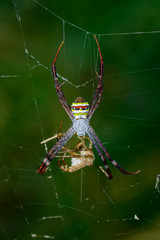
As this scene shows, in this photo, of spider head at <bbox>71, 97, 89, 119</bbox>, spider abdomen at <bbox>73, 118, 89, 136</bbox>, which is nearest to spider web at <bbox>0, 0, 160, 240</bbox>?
spider abdomen at <bbox>73, 118, 89, 136</bbox>

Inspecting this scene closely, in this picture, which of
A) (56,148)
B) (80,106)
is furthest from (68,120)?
(80,106)

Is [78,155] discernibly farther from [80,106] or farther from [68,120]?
[80,106]

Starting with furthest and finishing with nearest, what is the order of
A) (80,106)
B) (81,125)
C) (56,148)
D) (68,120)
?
(68,120) → (56,148) → (81,125) → (80,106)

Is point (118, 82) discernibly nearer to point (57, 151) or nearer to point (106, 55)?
point (106, 55)

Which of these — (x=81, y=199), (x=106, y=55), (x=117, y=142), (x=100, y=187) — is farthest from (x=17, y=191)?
(x=106, y=55)

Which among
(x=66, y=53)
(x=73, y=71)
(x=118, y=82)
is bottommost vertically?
(x=118, y=82)
